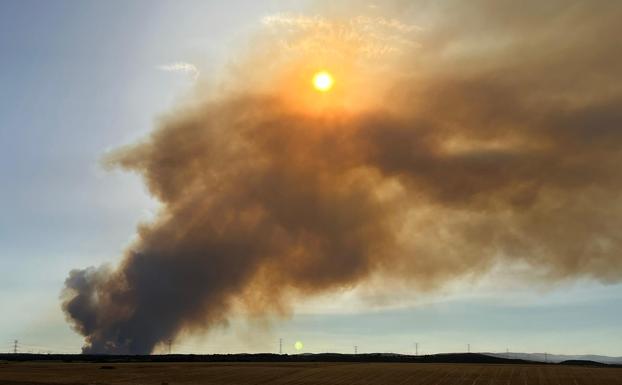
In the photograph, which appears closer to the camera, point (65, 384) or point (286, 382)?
point (65, 384)

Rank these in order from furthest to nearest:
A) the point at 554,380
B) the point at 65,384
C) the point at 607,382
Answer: the point at 554,380
the point at 607,382
the point at 65,384

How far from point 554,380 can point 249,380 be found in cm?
5648

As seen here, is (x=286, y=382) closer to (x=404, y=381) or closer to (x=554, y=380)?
(x=404, y=381)

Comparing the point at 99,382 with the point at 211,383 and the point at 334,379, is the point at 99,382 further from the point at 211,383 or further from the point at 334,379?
the point at 334,379

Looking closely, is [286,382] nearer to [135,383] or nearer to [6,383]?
[135,383]

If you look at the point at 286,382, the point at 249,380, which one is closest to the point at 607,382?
the point at 286,382

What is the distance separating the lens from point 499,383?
101812mm

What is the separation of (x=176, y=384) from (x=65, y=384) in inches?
700

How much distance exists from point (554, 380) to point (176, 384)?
68.6 m

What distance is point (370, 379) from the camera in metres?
114

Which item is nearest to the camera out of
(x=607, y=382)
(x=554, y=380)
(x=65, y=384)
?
(x=65, y=384)

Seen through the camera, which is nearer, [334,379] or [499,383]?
[499,383]

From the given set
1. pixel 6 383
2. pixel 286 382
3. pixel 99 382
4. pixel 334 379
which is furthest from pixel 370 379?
pixel 6 383

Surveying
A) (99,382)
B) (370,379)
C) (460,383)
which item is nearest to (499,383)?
Answer: (460,383)
